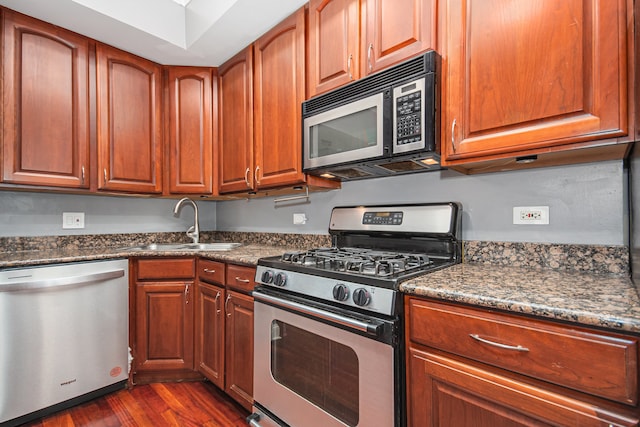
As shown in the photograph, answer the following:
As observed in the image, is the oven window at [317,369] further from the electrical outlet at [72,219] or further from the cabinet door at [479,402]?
the electrical outlet at [72,219]

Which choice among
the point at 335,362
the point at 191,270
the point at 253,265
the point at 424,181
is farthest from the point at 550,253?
the point at 191,270

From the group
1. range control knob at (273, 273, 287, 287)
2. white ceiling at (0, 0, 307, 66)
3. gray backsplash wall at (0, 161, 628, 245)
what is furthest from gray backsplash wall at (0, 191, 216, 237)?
range control knob at (273, 273, 287, 287)

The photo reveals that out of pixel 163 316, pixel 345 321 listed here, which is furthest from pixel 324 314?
pixel 163 316

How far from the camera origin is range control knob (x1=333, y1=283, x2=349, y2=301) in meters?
1.13

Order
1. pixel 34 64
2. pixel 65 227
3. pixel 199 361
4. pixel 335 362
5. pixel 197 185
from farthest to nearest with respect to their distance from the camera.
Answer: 1. pixel 197 185
2. pixel 65 227
3. pixel 199 361
4. pixel 34 64
5. pixel 335 362

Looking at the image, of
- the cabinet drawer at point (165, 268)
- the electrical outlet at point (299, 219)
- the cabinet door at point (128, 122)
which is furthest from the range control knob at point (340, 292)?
the cabinet door at point (128, 122)

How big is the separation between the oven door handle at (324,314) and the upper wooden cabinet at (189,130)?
1230 mm

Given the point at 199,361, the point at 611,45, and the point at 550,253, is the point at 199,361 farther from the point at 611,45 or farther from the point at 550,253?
the point at 611,45

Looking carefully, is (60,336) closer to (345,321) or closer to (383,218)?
(345,321)

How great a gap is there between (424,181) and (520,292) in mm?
821

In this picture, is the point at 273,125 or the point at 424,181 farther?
the point at 273,125

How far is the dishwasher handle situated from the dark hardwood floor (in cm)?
71

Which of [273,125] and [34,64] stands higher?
[34,64]

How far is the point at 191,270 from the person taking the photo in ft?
6.63
